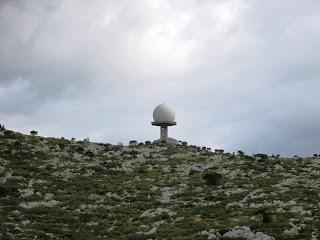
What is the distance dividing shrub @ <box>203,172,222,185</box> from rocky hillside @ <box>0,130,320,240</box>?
0.13 meters

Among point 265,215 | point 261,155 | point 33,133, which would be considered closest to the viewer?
point 265,215

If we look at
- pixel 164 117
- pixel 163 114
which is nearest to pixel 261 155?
pixel 164 117

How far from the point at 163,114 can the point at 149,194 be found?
5354cm

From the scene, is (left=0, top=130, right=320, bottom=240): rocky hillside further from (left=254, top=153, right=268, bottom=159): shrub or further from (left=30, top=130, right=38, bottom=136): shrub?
(left=30, top=130, right=38, bottom=136): shrub

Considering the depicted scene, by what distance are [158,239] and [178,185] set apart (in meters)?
20.2

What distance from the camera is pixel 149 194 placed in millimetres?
52750

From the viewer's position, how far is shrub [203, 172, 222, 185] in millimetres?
56688

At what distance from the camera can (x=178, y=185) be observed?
2232 inches

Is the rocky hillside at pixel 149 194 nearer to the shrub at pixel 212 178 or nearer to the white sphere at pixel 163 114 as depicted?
the shrub at pixel 212 178

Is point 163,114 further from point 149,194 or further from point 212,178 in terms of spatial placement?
point 149,194

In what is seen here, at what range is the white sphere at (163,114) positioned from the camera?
347ft

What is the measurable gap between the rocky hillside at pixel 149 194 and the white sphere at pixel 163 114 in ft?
84.4

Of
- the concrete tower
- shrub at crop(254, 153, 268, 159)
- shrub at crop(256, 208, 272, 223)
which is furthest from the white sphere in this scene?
shrub at crop(256, 208, 272, 223)

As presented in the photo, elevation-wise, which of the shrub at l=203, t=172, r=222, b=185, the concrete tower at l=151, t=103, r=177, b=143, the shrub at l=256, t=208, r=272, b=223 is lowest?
the shrub at l=256, t=208, r=272, b=223
